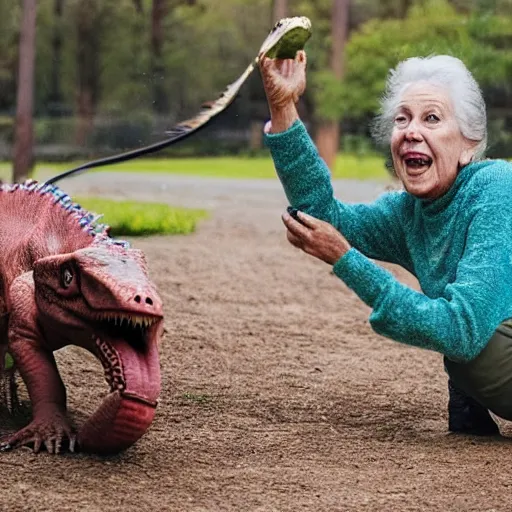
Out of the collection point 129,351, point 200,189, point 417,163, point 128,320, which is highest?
point 417,163

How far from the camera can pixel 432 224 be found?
354cm

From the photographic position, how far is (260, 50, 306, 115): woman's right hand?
3.54 meters

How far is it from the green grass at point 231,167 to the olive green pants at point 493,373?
15484mm

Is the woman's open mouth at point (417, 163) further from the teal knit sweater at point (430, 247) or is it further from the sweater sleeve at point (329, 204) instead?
the sweater sleeve at point (329, 204)

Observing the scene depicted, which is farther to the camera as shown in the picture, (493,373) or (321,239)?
(493,373)

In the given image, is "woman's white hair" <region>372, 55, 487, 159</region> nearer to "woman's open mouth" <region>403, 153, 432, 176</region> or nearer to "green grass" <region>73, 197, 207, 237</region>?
"woman's open mouth" <region>403, 153, 432, 176</region>

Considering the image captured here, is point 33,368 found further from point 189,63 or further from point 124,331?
point 189,63

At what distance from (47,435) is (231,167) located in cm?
2528

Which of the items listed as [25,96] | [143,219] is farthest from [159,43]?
[143,219]

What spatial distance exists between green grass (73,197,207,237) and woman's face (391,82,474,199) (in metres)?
5.83

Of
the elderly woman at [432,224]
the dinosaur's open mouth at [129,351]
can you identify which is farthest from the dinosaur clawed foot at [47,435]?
the elderly woman at [432,224]

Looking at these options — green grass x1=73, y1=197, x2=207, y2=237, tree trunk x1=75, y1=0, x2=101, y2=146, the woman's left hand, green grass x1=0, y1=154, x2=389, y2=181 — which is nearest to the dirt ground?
the woman's left hand

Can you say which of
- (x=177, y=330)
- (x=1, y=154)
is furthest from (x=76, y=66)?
(x=177, y=330)

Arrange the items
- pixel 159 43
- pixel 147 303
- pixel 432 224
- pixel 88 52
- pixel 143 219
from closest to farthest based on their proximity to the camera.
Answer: pixel 147 303 → pixel 432 224 → pixel 143 219 → pixel 88 52 → pixel 159 43
